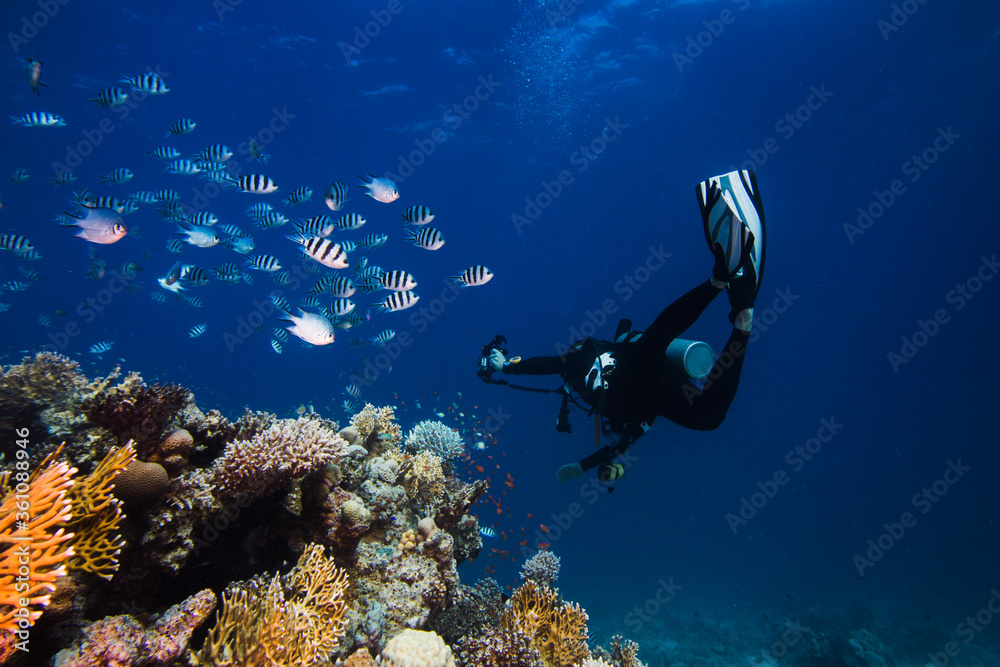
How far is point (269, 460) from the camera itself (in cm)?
321

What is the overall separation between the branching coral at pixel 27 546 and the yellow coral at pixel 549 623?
398cm

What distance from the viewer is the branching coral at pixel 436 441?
25.4ft

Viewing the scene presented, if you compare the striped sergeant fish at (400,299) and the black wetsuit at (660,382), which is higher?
the striped sergeant fish at (400,299)

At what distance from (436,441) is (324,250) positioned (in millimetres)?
3936

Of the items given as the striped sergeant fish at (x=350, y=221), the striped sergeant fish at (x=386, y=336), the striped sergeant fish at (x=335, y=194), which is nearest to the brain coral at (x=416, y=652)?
the striped sergeant fish at (x=350, y=221)

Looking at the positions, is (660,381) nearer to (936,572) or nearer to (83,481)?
(83,481)

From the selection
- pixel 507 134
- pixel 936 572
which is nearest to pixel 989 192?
pixel 936 572

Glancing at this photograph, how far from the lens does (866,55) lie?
28.4 metres

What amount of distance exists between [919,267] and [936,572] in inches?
2070

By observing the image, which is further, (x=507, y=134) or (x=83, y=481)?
(x=507, y=134)

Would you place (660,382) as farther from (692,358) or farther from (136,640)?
(136,640)

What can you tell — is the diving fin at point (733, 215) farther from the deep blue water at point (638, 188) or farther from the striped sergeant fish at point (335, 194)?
the deep blue water at point (638, 188)

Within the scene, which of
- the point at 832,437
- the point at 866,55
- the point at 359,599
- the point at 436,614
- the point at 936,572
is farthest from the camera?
the point at 832,437

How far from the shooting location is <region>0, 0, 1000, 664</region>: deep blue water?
24.2 metres
